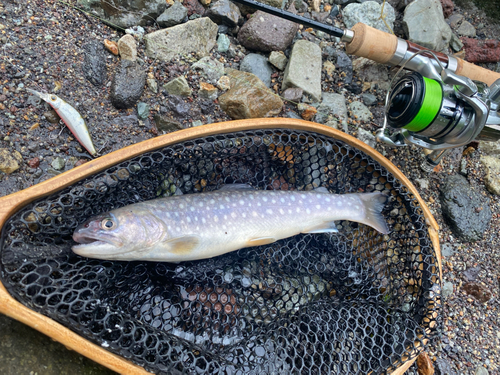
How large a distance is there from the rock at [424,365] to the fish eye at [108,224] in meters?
2.53

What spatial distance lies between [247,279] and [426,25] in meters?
3.17

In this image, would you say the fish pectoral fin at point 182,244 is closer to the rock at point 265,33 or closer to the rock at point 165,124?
the rock at point 165,124

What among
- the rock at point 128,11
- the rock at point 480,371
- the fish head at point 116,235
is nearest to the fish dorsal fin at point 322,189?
the fish head at point 116,235

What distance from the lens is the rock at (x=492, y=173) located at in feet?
10.5

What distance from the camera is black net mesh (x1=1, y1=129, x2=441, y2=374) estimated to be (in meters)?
1.60

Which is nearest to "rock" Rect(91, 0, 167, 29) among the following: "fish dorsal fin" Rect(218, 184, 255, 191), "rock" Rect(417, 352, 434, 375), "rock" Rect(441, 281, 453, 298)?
"fish dorsal fin" Rect(218, 184, 255, 191)

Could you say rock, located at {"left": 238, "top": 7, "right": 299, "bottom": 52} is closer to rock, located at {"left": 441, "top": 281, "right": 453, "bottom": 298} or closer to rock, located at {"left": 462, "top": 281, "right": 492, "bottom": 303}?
rock, located at {"left": 441, "top": 281, "right": 453, "bottom": 298}

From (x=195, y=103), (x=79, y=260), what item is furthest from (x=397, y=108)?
(x=79, y=260)

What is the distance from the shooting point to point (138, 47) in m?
2.52

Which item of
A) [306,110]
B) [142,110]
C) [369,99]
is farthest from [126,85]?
[369,99]

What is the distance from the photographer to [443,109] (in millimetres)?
2125

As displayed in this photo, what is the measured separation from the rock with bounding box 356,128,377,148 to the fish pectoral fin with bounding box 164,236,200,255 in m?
1.85

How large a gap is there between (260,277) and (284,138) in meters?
0.96

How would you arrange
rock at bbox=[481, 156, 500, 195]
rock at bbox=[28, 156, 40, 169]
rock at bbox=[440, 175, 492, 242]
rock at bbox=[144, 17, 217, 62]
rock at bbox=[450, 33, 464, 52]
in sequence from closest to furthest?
rock at bbox=[28, 156, 40, 169] → rock at bbox=[144, 17, 217, 62] → rock at bbox=[440, 175, 492, 242] → rock at bbox=[481, 156, 500, 195] → rock at bbox=[450, 33, 464, 52]
